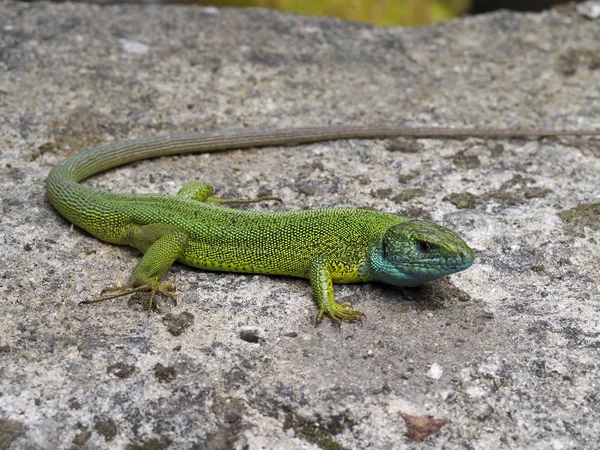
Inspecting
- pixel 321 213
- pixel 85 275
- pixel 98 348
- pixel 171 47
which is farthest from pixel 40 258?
pixel 171 47

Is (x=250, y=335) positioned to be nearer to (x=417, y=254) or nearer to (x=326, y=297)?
(x=326, y=297)

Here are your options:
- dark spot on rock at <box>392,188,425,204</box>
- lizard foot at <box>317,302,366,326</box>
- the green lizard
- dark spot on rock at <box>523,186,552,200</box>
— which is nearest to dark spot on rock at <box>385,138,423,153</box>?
dark spot on rock at <box>392,188,425,204</box>

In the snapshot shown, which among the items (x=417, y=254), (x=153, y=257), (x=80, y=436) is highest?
(x=417, y=254)

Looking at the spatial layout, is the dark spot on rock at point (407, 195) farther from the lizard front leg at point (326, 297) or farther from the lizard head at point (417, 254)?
the lizard front leg at point (326, 297)

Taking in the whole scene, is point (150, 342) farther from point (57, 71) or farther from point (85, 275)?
point (57, 71)

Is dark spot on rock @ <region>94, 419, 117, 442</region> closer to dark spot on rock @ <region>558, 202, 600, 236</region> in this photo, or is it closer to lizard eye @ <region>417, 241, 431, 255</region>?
lizard eye @ <region>417, 241, 431, 255</region>

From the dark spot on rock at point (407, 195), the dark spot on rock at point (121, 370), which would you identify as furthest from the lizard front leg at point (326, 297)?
the dark spot on rock at point (407, 195)

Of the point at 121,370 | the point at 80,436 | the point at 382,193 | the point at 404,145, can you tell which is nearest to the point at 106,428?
the point at 80,436
